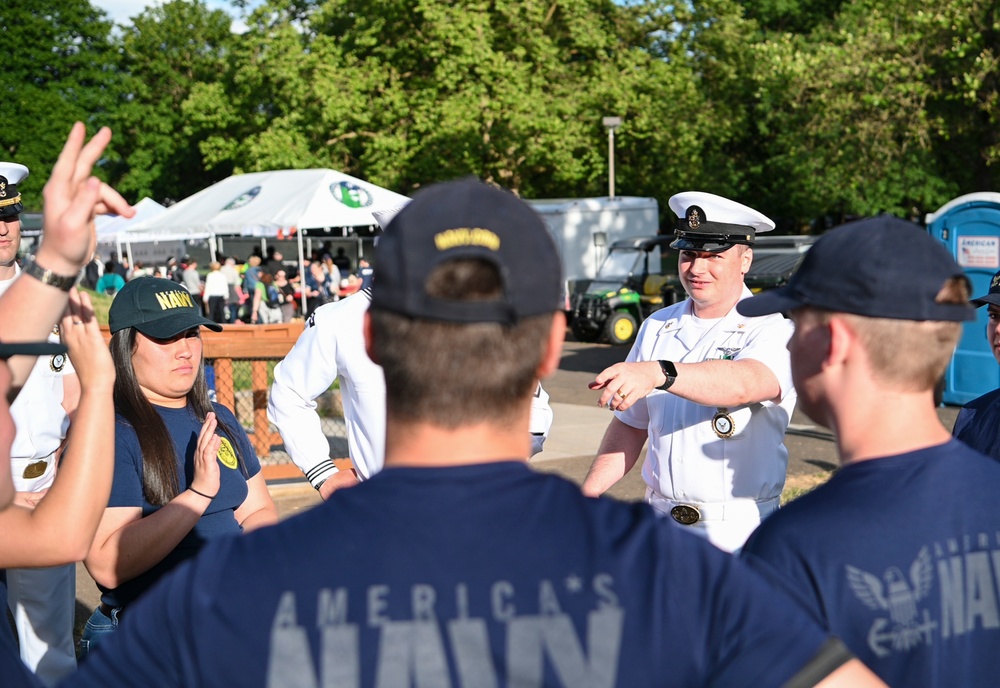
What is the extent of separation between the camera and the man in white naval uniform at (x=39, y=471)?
445cm

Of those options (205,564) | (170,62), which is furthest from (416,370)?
(170,62)

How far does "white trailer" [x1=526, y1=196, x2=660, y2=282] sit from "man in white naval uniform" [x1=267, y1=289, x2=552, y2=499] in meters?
21.7

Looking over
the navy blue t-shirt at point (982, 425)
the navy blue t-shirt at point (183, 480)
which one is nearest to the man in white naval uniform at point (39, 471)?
the navy blue t-shirt at point (183, 480)

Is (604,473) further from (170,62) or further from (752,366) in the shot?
(170,62)

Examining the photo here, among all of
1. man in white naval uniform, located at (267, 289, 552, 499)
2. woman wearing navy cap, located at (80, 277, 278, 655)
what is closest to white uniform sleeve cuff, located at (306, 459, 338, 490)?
man in white naval uniform, located at (267, 289, 552, 499)

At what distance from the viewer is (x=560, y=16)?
31.9m

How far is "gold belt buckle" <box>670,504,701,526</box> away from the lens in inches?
154

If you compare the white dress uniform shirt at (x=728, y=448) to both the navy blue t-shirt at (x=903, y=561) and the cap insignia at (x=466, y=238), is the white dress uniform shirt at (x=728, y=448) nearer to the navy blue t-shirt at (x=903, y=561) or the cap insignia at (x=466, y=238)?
the navy blue t-shirt at (x=903, y=561)

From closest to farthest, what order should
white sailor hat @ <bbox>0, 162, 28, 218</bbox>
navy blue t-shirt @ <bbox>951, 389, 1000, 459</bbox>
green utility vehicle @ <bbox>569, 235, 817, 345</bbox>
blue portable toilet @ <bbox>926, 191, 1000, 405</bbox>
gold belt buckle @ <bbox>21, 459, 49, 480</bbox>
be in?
navy blue t-shirt @ <bbox>951, 389, 1000, 459</bbox> < gold belt buckle @ <bbox>21, 459, 49, 480</bbox> < white sailor hat @ <bbox>0, 162, 28, 218</bbox> < blue portable toilet @ <bbox>926, 191, 1000, 405</bbox> < green utility vehicle @ <bbox>569, 235, 817, 345</bbox>

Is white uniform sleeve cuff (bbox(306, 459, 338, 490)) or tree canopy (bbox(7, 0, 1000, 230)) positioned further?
tree canopy (bbox(7, 0, 1000, 230))

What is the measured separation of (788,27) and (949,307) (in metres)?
43.1

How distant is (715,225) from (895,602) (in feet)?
8.73

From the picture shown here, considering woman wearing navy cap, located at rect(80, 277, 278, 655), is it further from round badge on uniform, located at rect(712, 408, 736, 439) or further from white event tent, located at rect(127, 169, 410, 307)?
white event tent, located at rect(127, 169, 410, 307)

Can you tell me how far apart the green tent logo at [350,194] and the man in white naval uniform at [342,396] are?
17.2m
